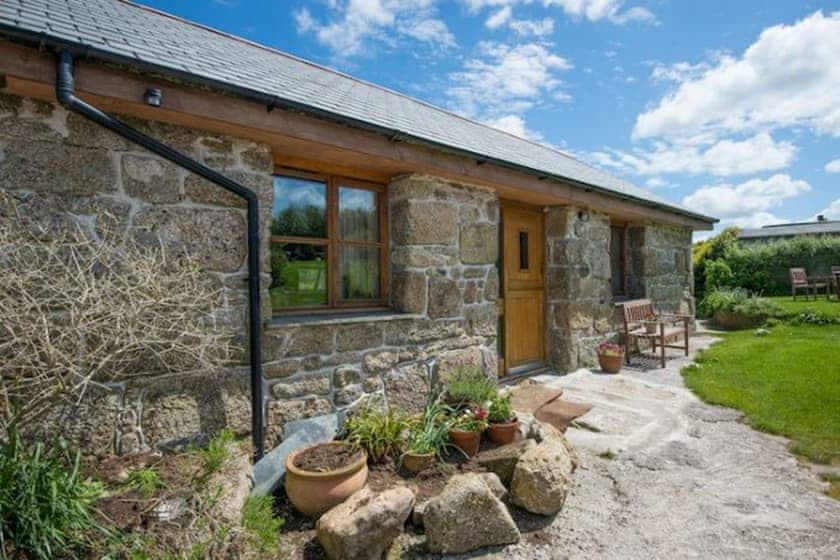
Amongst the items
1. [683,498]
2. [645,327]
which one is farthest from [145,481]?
[645,327]

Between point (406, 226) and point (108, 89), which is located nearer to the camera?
point (108, 89)

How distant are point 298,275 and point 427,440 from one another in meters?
1.79

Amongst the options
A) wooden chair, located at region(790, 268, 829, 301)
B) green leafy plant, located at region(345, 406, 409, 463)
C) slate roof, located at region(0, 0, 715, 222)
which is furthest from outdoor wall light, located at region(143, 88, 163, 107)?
wooden chair, located at region(790, 268, 829, 301)

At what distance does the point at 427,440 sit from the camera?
338 centimetres

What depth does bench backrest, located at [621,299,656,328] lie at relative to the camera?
7.15 meters

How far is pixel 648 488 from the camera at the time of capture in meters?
3.23

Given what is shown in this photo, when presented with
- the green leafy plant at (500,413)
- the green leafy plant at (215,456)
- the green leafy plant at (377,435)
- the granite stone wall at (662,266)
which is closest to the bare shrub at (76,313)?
the green leafy plant at (215,456)

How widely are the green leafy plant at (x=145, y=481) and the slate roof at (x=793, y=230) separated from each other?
3497 centimetres

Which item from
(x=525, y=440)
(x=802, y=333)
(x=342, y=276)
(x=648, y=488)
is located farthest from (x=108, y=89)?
(x=802, y=333)

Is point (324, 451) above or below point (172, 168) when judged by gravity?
below

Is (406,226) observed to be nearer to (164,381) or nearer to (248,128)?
(248,128)

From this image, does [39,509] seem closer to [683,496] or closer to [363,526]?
[363,526]

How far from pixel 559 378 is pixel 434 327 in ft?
8.29

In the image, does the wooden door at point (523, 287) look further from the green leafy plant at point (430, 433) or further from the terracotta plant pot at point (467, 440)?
the terracotta plant pot at point (467, 440)
